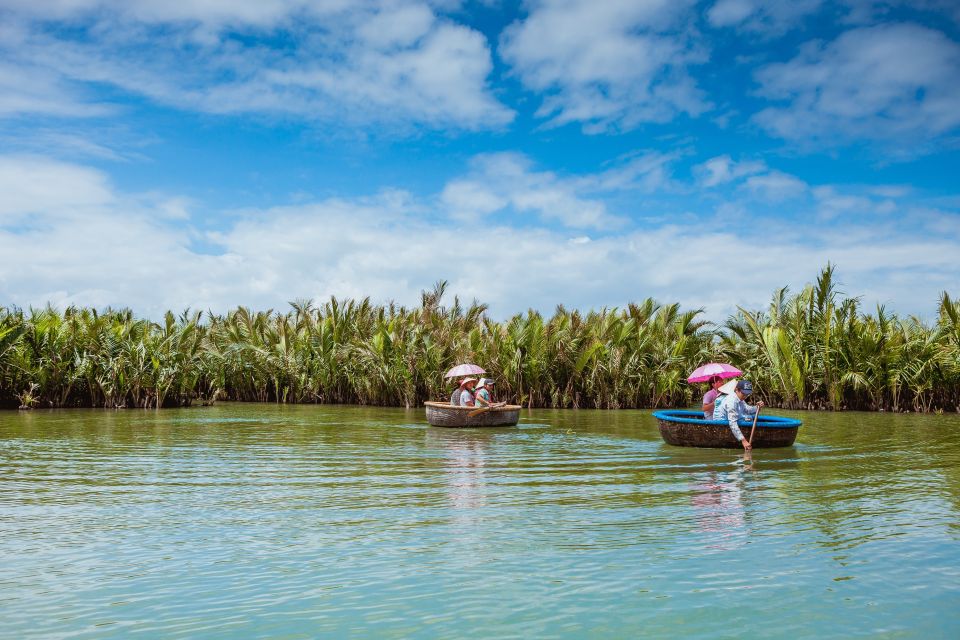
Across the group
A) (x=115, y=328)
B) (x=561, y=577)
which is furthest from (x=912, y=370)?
(x=115, y=328)

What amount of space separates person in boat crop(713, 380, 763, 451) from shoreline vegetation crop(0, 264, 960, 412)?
12327 mm

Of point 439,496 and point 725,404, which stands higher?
point 725,404

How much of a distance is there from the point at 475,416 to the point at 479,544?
44.1ft

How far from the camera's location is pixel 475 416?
69.8 ft

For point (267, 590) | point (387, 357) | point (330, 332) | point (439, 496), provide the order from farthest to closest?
point (330, 332), point (387, 357), point (439, 496), point (267, 590)

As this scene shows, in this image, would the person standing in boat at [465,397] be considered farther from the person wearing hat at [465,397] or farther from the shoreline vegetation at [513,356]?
the shoreline vegetation at [513,356]

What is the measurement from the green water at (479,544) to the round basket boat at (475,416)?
225 inches

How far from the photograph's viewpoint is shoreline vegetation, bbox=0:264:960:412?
88.0ft

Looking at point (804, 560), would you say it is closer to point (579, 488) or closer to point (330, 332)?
point (579, 488)

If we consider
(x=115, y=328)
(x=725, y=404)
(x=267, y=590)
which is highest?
(x=115, y=328)

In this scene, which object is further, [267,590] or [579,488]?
[579,488]

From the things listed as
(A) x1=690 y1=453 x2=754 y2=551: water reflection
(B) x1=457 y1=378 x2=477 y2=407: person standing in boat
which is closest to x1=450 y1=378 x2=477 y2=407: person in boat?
(B) x1=457 y1=378 x2=477 y2=407: person standing in boat

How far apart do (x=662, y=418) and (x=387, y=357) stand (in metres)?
16.1

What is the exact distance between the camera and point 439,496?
1056 centimetres
